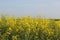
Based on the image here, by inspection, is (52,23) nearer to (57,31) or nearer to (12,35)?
(57,31)

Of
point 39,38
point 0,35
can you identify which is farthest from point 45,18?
point 0,35

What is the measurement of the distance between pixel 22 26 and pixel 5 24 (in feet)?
2.14

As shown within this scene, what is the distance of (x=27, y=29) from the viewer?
958 cm

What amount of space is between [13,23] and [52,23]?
1.56 m

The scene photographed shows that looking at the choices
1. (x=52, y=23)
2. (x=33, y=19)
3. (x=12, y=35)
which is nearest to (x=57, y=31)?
(x=52, y=23)

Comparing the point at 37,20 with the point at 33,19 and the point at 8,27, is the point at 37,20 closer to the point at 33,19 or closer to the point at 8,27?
the point at 33,19

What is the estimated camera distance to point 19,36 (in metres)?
9.48

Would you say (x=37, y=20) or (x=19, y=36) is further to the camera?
(x=37, y=20)

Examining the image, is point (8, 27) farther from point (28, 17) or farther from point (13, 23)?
point (28, 17)

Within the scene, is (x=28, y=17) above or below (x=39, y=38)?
above

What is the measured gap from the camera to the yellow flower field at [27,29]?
9.48 metres

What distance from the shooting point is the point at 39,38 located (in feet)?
31.7

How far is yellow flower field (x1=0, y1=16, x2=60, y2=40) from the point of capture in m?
9.48

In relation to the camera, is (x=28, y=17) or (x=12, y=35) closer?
(x=12, y=35)
